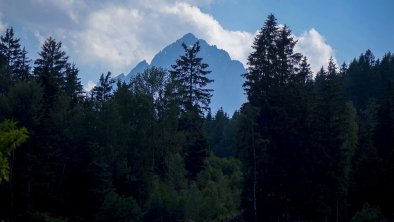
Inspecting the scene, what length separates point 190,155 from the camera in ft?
155

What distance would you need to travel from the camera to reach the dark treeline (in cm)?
3678

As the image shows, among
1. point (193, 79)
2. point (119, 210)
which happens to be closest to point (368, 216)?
point (119, 210)

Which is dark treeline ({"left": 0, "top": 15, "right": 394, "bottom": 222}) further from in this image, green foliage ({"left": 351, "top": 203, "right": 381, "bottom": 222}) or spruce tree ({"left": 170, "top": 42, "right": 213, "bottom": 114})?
spruce tree ({"left": 170, "top": 42, "right": 213, "bottom": 114})

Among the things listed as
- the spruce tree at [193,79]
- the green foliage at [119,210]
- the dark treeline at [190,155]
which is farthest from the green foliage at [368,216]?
the spruce tree at [193,79]

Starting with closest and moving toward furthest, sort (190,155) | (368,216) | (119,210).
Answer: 1. (368,216)
2. (119,210)
3. (190,155)

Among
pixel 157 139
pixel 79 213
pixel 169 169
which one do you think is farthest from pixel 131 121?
pixel 79 213

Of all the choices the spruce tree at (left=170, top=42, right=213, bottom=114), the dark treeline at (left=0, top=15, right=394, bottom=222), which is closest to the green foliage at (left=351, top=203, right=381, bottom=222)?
the dark treeline at (left=0, top=15, right=394, bottom=222)

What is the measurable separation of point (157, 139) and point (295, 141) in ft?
42.1

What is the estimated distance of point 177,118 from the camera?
4522 centimetres

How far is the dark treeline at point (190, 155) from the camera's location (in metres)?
36.8

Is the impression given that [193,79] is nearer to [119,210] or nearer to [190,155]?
[190,155]

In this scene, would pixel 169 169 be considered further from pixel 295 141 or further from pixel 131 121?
pixel 295 141

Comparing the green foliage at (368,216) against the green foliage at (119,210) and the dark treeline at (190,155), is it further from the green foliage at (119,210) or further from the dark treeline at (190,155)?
the green foliage at (119,210)

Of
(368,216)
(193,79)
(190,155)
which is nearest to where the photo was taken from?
(368,216)
